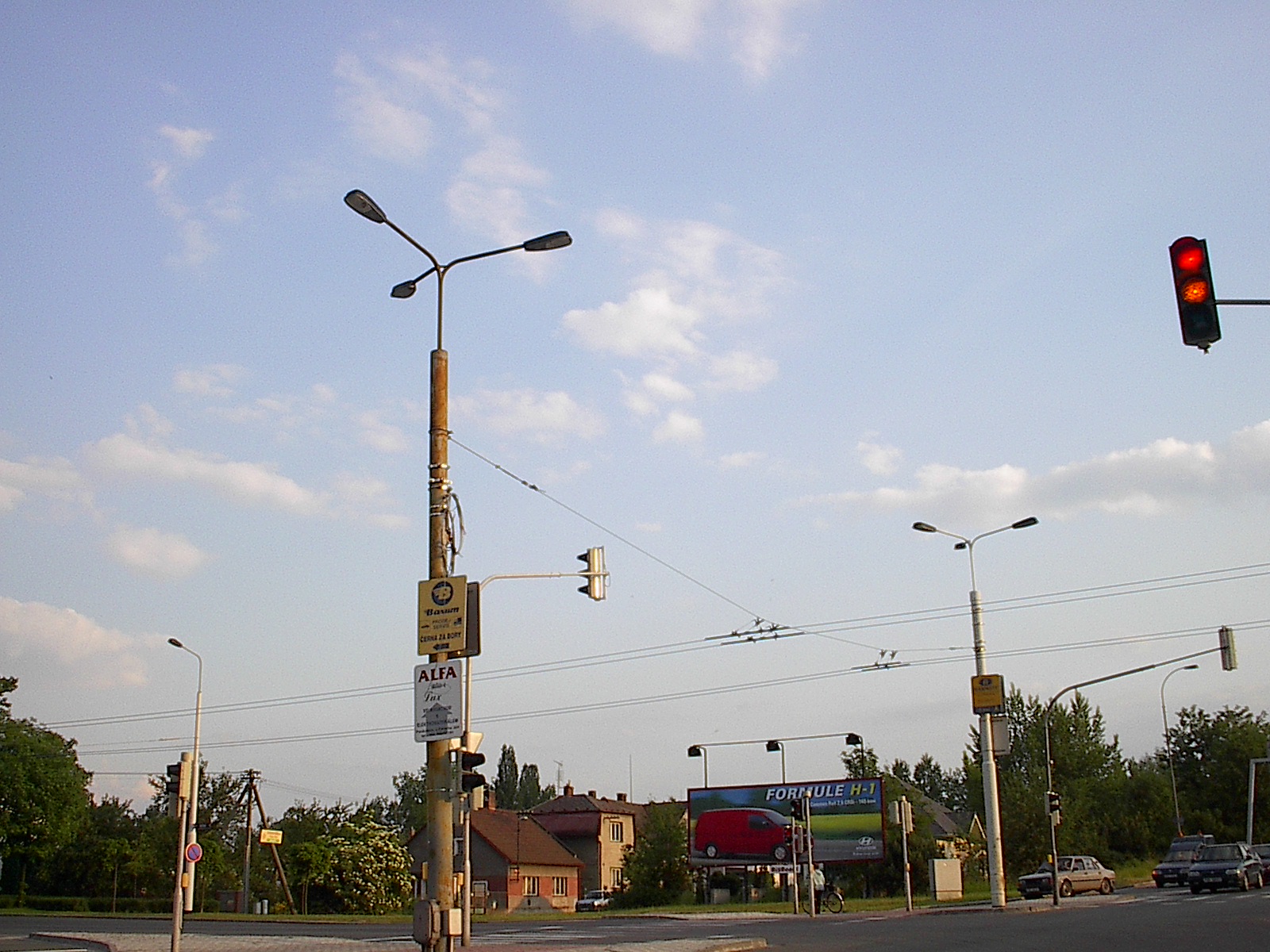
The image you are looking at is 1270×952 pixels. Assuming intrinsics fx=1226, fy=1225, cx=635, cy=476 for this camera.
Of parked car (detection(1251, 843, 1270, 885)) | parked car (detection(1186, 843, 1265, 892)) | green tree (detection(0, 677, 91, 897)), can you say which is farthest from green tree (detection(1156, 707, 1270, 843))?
green tree (detection(0, 677, 91, 897))

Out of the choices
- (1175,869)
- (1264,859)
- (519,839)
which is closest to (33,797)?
(519,839)

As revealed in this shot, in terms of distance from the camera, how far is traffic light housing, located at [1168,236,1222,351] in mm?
12500

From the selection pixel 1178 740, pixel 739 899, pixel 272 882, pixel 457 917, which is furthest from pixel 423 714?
pixel 1178 740

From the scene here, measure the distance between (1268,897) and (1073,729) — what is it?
198 feet

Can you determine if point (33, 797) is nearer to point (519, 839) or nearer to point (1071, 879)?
point (519, 839)

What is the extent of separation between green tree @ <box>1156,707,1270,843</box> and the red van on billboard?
135 ft

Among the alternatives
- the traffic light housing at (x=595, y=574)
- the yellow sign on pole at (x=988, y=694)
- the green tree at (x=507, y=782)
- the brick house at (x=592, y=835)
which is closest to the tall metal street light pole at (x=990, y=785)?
the yellow sign on pole at (x=988, y=694)

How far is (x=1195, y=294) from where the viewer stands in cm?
1258

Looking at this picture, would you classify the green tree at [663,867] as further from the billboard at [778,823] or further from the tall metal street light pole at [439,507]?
the tall metal street light pole at [439,507]

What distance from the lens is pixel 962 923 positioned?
2852 centimetres

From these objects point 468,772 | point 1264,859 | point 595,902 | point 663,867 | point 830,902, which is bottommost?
point 595,902

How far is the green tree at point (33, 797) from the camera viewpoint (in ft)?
237

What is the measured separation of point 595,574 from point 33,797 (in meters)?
63.9

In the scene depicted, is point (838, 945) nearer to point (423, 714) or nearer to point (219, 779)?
point (423, 714)
